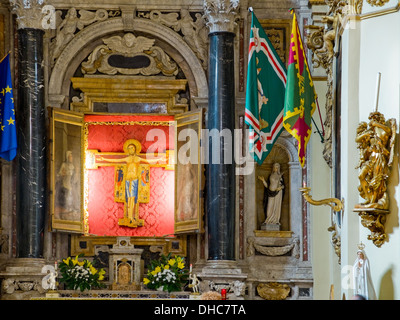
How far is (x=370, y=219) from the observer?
10141 millimetres

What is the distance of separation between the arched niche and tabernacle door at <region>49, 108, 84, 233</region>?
366mm

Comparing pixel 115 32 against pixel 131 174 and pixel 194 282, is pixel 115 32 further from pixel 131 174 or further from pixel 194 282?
pixel 194 282

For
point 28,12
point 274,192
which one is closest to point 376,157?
point 274,192

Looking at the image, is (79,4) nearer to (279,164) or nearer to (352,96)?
(279,164)

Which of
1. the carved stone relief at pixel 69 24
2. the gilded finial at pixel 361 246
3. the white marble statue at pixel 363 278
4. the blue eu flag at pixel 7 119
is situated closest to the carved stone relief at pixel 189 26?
the carved stone relief at pixel 69 24

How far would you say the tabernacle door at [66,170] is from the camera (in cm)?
1653

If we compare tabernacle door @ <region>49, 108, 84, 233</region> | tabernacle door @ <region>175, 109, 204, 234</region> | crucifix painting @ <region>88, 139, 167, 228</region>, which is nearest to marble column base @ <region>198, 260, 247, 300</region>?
tabernacle door @ <region>175, 109, 204, 234</region>

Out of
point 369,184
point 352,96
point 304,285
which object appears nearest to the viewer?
point 369,184

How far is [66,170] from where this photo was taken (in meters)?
16.7

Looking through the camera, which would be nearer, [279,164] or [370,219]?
[370,219]

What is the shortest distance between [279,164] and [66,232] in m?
3.71

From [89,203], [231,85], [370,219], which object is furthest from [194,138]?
[370,219]

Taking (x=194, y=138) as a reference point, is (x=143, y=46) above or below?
above

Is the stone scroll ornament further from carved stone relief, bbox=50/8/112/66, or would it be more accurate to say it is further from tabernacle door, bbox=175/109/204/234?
carved stone relief, bbox=50/8/112/66
